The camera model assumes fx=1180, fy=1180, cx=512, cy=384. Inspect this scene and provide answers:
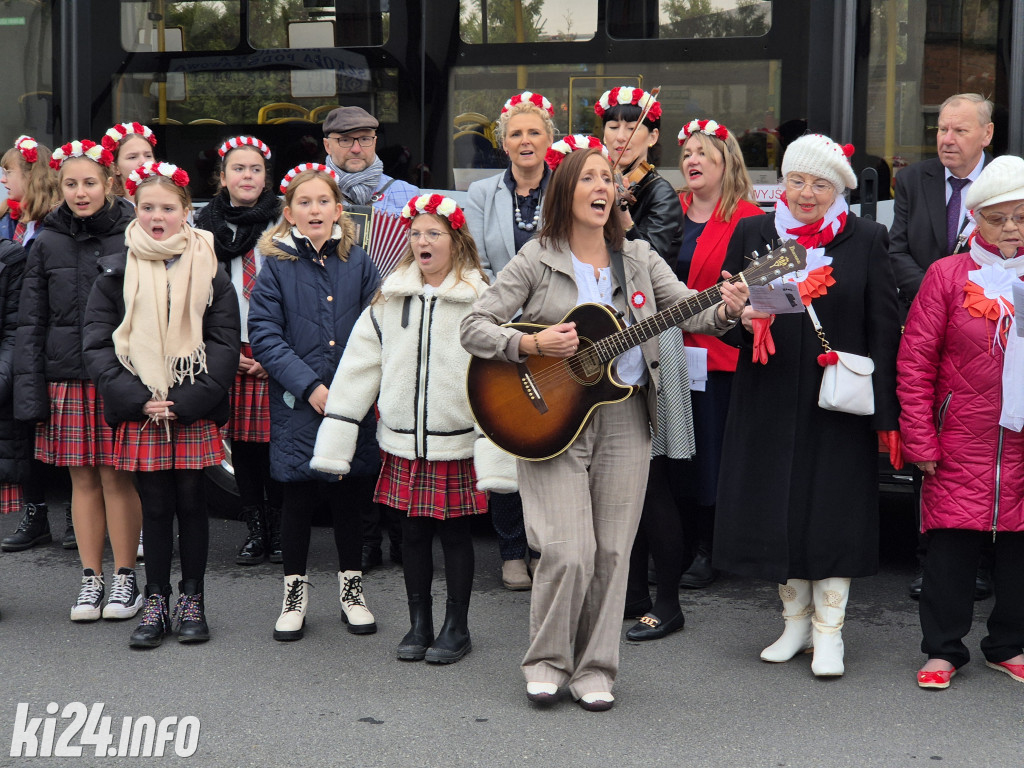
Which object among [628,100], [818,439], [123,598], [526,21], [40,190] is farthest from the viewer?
[526,21]

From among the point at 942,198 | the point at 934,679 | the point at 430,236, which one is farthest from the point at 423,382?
the point at 942,198

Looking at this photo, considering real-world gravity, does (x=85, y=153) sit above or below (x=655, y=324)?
above

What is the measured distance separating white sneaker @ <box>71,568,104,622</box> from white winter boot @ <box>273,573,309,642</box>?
815 mm

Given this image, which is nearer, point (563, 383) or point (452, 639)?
point (563, 383)

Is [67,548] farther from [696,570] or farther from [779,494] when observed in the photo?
[779,494]

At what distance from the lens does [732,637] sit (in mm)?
4746

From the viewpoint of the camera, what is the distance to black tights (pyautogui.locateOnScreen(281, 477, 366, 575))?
4.79 meters

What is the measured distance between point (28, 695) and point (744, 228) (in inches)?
120

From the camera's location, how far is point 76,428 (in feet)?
16.6

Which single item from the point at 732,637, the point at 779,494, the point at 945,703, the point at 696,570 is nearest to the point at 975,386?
the point at 779,494

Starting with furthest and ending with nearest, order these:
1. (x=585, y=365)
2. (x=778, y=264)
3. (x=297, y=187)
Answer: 1. (x=297, y=187)
2. (x=585, y=365)
3. (x=778, y=264)

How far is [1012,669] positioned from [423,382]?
237 centimetres

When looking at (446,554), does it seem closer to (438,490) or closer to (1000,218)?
(438,490)

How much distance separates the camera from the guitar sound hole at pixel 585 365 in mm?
3887
